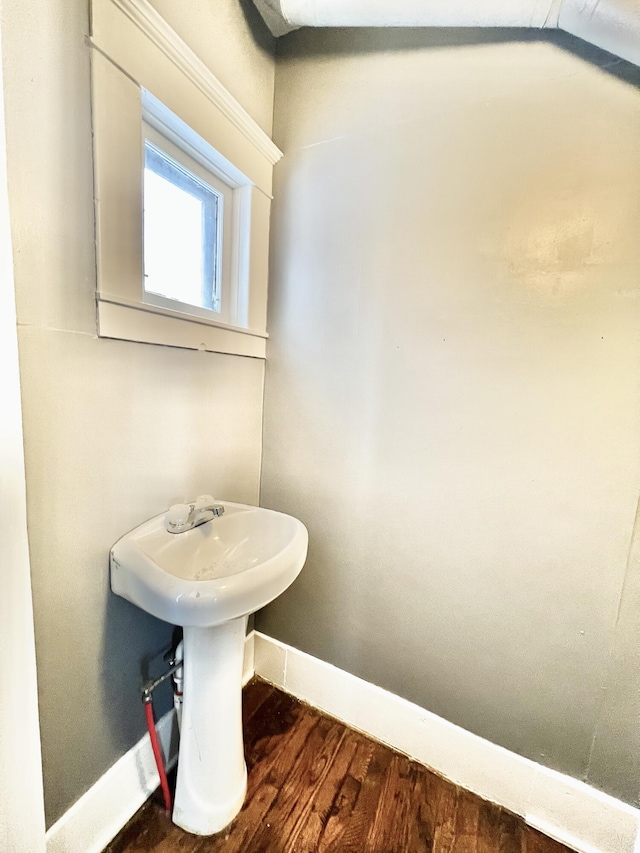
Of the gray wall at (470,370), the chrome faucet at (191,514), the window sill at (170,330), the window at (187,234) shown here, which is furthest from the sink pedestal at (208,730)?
the window at (187,234)

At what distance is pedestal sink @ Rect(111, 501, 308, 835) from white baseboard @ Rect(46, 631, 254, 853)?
126 mm

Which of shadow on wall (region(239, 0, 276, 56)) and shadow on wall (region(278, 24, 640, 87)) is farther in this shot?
shadow on wall (region(239, 0, 276, 56))

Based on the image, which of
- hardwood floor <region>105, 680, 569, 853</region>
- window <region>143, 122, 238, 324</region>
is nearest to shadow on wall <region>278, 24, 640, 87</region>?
window <region>143, 122, 238, 324</region>

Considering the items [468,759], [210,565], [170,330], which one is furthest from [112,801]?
[170,330]

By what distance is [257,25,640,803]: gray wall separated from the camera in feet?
2.92

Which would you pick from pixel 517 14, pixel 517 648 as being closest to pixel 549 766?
pixel 517 648

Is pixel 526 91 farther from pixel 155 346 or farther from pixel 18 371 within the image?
pixel 18 371

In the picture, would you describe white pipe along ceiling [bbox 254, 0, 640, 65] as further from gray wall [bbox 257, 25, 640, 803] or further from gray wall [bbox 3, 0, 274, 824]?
gray wall [bbox 3, 0, 274, 824]

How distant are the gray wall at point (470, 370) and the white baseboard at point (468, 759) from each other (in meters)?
0.05

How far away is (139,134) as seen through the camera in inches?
32.2

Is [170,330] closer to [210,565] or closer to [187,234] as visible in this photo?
[187,234]

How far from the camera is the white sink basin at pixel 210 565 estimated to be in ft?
2.37

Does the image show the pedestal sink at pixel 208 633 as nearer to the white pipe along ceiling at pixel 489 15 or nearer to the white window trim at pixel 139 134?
the white window trim at pixel 139 134

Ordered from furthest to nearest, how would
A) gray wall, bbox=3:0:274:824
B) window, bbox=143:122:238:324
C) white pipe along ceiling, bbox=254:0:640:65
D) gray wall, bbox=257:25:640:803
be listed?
window, bbox=143:122:238:324
gray wall, bbox=257:25:640:803
white pipe along ceiling, bbox=254:0:640:65
gray wall, bbox=3:0:274:824
